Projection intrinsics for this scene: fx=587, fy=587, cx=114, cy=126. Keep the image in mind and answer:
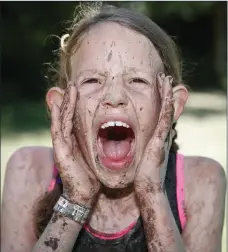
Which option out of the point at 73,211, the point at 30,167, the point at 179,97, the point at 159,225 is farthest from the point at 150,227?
the point at 30,167

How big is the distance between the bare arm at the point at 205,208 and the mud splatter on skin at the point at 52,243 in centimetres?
69

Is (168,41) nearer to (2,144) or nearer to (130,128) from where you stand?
(130,128)

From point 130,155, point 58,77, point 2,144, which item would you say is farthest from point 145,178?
point 2,144

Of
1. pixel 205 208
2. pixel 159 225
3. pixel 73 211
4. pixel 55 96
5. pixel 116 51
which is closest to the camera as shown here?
pixel 159 225

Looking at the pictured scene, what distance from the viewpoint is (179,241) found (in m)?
Answer: 2.91

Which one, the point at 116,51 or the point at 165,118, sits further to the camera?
the point at 116,51

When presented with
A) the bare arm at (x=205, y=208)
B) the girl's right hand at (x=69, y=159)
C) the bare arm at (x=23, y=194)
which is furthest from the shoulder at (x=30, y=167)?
the bare arm at (x=205, y=208)

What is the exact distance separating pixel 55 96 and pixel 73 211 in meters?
0.76

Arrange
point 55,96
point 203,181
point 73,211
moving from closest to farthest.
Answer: point 73,211
point 203,181
point 55,96

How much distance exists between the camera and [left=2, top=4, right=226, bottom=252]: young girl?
9.76 feet

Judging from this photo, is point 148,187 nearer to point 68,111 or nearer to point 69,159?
point 69,159

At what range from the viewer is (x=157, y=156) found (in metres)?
2.96

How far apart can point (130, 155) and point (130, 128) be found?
14 centimetres

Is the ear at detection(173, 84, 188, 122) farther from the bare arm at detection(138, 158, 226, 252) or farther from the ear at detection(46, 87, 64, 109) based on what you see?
the ear at detection(46, 87, 64, 109)
